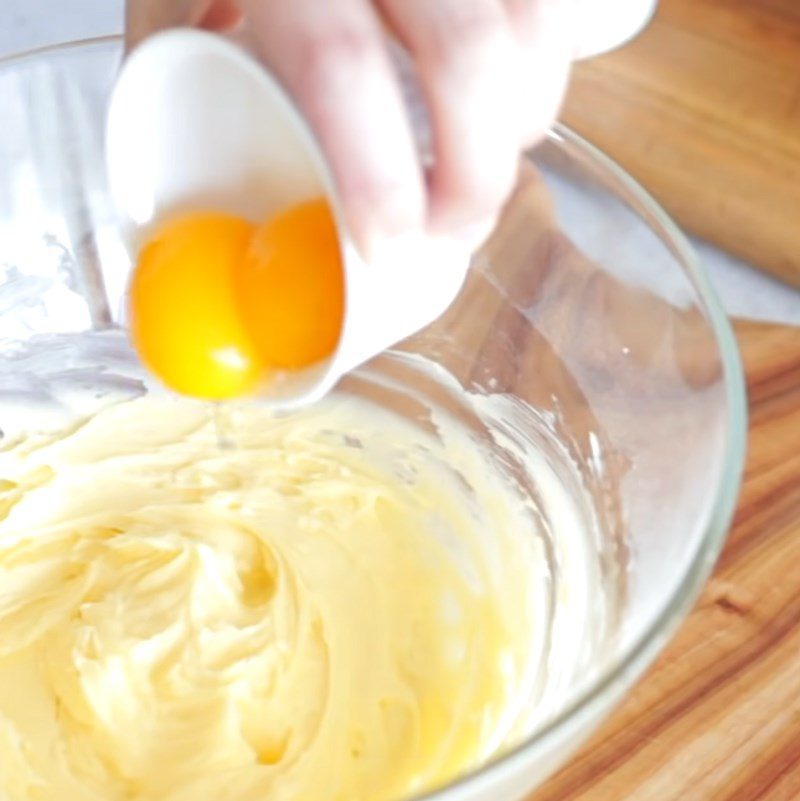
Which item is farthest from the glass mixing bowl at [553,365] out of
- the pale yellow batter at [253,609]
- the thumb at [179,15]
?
the thumb at [179,15]

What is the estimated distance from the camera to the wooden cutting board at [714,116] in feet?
5.70

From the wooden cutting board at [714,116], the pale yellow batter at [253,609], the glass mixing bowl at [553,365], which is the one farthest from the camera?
the wooden cutting board at [714,116]

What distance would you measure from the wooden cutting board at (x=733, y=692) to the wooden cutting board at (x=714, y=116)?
1.89 ft

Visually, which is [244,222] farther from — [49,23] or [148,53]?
[49,23]

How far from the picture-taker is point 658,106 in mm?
1779

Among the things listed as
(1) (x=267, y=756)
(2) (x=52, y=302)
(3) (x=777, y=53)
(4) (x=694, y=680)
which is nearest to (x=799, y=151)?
(3) (x=777, y=53)

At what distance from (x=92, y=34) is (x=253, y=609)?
118 centimetres

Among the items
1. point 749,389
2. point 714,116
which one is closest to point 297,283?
point 749,389

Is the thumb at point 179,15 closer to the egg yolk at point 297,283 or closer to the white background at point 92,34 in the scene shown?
the egg yolk at point 297,283

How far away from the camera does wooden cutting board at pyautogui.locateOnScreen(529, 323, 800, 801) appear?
992mm

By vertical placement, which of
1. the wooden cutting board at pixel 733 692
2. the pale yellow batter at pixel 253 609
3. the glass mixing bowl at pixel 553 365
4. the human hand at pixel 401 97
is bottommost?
the wooden cutting board at pixel 733 692

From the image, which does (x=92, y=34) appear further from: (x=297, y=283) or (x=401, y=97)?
(x=401, y=97)

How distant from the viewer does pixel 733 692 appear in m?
1.06

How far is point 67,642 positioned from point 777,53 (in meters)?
1.32
